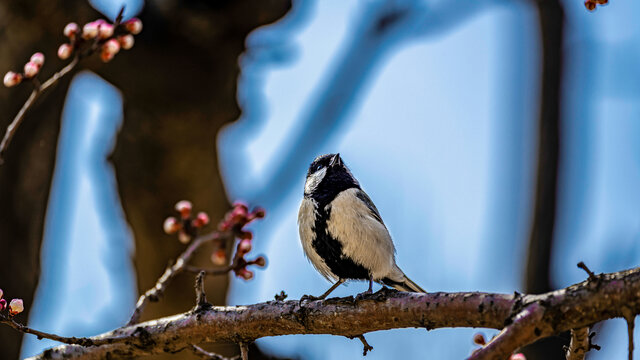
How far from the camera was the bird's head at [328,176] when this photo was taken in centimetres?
354

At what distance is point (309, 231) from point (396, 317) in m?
1.11

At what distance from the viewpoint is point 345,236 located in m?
3.25

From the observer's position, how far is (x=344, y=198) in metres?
3.37

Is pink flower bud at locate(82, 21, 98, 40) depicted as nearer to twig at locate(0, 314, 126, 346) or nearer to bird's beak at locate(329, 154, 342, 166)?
twig at locate(0, 314, 126, 346)

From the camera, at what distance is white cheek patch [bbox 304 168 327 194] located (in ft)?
11.8

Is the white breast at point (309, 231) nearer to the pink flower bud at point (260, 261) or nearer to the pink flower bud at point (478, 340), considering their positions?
the pink flower bud at point (260, 261)

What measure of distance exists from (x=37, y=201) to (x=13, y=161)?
25 cm

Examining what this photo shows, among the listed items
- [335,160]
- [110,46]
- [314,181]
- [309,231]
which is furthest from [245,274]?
[110,46]

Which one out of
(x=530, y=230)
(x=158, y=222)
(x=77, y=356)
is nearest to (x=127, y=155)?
(x=158, y=222)

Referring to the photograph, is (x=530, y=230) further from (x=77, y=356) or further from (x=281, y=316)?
(x=77, y=356)

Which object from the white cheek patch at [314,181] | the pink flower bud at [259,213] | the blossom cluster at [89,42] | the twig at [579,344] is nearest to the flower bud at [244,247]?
the pink flower bud at [259,213]

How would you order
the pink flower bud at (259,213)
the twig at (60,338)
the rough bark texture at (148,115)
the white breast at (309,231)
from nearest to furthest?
1. the twig at (60,338)
2. the pink flower bud at (259,213)
3. the white breast at (309,231)
4. the rough bark texture at (148,115)

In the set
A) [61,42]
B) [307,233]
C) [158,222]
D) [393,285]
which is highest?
[61,42]

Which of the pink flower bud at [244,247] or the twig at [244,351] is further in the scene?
the pink flower bud at [244,247]
